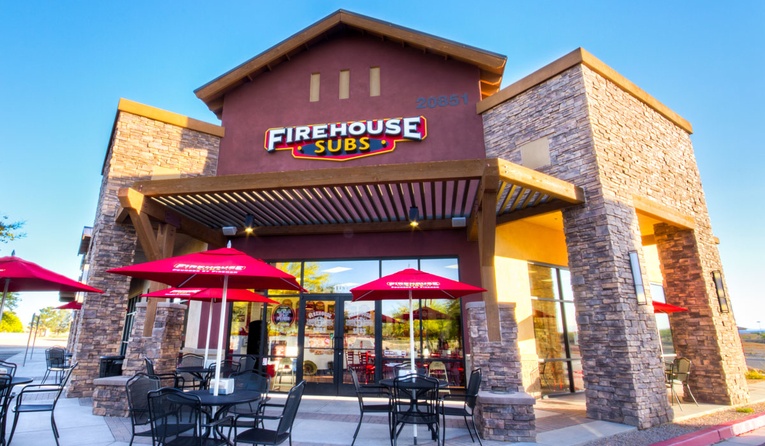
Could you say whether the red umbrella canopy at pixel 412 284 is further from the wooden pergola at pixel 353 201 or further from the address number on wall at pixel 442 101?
the address number on wall at pixel 442 101

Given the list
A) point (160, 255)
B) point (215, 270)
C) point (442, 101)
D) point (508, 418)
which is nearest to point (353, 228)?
point (442, 101)

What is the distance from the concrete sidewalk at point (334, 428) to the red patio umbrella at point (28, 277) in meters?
1.94

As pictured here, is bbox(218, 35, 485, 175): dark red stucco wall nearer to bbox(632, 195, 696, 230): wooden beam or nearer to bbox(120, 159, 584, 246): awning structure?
bbox(120, 159, 584, 246): awning structure

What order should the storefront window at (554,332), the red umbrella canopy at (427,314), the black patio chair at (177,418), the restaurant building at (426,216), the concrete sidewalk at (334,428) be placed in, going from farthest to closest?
1. the storefront window at (554,332)
2. the red umbrella canopy at (427,314)
3. the restaurant building at (426,216)
4. the concrete sidewalk at (334,428)
5. the black patio chair at (177,418)

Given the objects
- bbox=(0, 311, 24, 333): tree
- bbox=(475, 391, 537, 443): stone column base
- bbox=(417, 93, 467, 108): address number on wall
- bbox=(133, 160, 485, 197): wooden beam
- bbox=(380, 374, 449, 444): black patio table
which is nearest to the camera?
bbox=(380, 374, 449, 444): black patio table

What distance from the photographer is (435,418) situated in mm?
5184

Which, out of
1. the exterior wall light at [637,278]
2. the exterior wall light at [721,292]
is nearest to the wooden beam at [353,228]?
the exterior wall light at [637,278]

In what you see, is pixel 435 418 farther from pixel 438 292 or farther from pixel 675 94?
pixel 675 94

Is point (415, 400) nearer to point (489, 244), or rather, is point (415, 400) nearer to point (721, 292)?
point (489, 244)

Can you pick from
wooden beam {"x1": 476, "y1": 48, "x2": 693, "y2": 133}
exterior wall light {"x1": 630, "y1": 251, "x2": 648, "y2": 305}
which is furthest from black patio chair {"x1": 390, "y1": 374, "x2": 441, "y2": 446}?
wooden beam {"x1": 476, "y1": 48, "x2": 693, "y2": 133}

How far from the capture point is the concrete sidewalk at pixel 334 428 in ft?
17.4

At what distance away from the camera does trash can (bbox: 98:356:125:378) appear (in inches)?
326

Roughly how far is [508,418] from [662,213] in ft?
20.4

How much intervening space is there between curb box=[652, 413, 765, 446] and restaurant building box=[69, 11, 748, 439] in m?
0.73
